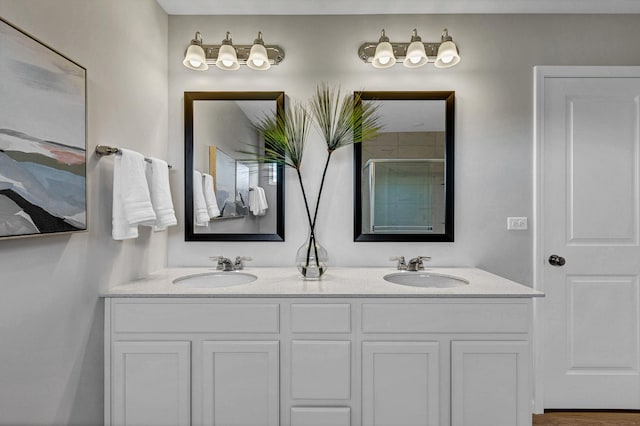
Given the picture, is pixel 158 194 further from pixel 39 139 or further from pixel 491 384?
pixel 491 384

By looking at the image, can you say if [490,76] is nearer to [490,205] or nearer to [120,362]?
[490,205]

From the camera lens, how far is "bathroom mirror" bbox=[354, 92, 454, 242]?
2.00 metres

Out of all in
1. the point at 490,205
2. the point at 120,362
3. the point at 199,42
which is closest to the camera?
the point at 120,362

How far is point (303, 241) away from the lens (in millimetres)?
2047

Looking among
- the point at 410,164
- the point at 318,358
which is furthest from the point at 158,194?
the point at 410,164

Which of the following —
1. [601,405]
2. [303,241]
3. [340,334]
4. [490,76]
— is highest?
[490,76]

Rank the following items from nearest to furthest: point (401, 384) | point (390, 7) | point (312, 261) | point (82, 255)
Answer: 1. point (82, 255)
2. point (401, 384)
3. point (312, 261)
4. point (390, 7)

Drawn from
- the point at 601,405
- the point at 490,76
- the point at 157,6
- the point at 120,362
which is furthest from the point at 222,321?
the point at 601,405

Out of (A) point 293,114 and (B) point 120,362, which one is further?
(A) point 293,114

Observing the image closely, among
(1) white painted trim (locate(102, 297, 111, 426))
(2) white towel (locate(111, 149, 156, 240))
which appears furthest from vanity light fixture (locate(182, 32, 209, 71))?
(1) white painted trim (locate(102, 297, 111, 426))

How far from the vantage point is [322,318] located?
4.76 ft

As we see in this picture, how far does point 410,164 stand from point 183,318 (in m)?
1.46

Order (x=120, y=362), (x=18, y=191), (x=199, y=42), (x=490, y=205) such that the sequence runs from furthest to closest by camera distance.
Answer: (x=490, y=205)
(x=199, y=42)
(x=120, y=362)
(x=18, y=191)

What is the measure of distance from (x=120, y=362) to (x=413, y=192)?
66.9 inches
